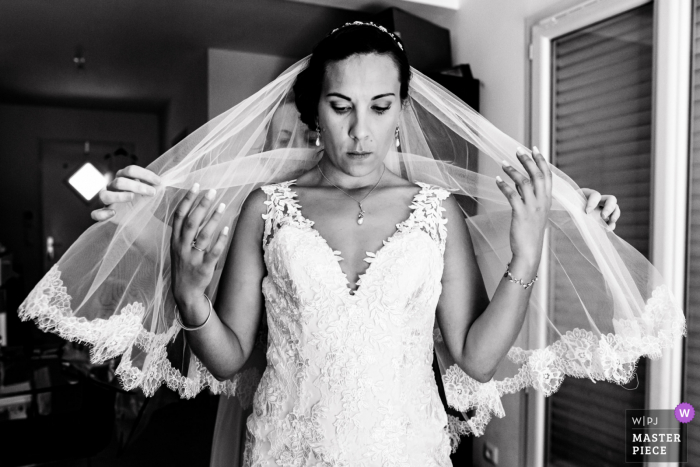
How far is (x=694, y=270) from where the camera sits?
6.11 ft

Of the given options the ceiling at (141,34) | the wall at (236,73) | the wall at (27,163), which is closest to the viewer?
the ceiling at (141,34)

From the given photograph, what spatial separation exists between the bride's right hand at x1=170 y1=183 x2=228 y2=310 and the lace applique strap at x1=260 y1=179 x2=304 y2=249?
271mm

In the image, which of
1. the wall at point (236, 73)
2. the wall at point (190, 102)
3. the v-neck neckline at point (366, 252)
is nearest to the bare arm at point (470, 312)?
the v-neck neckline at point (366, 252)

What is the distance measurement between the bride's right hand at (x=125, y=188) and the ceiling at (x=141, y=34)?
2838 mm

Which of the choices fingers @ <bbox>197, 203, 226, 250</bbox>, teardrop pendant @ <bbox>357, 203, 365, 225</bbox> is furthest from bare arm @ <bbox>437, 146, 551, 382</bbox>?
fingers @ <bbox>197, 203, 226, 250</bbox>

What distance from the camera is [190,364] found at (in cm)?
153

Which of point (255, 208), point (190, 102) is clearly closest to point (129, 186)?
point (255, 208)

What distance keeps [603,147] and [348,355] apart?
1.56m

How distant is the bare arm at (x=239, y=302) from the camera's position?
1309 millimetres

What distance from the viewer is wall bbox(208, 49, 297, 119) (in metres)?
5.01

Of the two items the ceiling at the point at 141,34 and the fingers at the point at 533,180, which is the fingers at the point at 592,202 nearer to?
the fingers at the point at 533,180

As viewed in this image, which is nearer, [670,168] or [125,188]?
[125,188]

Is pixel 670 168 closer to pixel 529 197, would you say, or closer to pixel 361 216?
pixel 529 197

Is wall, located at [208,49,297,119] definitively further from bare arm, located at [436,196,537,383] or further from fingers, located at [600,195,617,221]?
fingers, located at [600,195,617,221]
